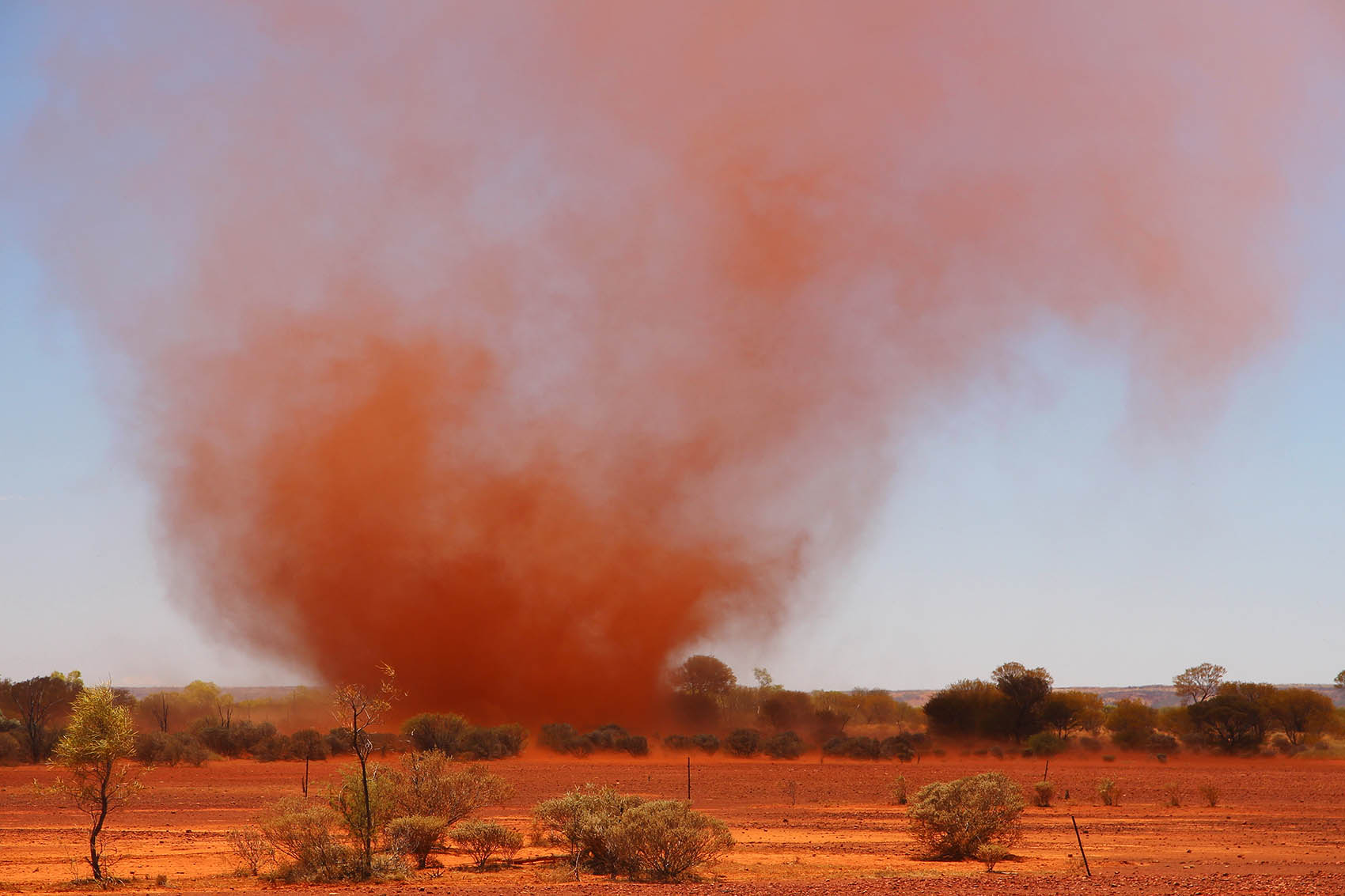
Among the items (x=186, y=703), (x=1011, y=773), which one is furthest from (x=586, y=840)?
(x=186, y=703)

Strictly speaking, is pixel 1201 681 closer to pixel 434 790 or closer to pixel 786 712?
pixel 786 712

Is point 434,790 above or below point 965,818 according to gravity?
above

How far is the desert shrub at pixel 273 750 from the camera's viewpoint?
51281 millimetres

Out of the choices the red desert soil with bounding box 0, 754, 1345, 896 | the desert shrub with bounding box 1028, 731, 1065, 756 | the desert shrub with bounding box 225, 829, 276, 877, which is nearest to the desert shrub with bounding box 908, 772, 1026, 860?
the red desert soil with bounding box 0, 754, 1345, 896

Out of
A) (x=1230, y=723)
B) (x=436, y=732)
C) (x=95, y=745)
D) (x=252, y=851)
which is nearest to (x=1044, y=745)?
(x=1230, y=723)

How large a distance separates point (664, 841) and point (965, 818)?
701 centimetres

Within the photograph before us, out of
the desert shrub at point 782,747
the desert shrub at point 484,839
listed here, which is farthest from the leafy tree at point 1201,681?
the desert shrub at point 484,839

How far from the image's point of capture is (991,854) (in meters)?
21.4

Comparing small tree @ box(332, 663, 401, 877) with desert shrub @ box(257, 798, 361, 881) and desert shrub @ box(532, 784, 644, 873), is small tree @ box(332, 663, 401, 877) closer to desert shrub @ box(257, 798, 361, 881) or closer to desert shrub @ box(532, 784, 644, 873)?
desert shrub @ box(257, 798, 361, 881)

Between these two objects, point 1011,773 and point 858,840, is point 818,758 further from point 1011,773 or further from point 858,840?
point 858,840

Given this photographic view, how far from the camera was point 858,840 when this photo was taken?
25.4 meters

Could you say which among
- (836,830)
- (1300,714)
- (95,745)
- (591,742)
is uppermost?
(95,745)

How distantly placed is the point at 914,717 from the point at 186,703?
5791 cm

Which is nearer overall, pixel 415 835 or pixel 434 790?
pixel 415 835
